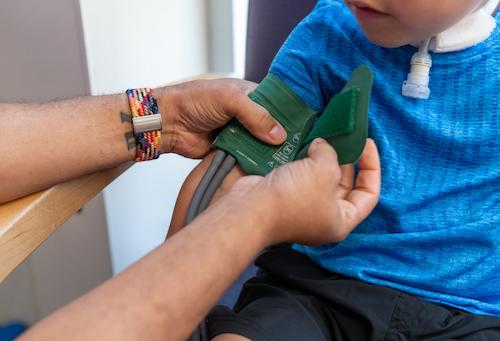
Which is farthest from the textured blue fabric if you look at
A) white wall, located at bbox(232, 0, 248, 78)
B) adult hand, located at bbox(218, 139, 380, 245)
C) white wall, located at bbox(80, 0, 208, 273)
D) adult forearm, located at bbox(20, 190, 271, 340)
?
white wall, located at bbox(232, 0, 248, 78)

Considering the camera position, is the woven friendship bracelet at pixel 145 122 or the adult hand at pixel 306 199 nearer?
the adult hand at pixel 306 199

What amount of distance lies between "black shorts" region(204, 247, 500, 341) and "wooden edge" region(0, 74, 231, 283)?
9.0 inches

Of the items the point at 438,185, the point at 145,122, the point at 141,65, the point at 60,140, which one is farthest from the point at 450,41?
the point at 141,65

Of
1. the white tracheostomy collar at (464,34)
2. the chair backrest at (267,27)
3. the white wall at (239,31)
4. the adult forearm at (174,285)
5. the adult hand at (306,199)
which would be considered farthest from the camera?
the white wall at (239,31)

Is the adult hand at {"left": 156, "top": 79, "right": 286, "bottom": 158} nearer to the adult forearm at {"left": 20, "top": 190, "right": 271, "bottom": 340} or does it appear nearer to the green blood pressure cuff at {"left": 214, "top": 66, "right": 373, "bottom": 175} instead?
the green blood pressure cuff at {"left": 214, "top": 66, "right": 373, "bottom": 175}

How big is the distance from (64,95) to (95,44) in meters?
0.13

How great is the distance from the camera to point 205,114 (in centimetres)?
72

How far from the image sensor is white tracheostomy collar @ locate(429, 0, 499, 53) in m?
0.64

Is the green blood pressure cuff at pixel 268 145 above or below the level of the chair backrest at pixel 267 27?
below

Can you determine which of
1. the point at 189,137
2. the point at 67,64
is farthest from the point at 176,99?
the point at 67,64

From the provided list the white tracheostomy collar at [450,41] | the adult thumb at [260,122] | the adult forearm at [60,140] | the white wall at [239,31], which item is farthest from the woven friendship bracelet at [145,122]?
the white wall at [239,31]

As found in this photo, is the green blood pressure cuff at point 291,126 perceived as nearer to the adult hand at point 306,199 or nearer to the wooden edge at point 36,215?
the adult hand at point 306,199

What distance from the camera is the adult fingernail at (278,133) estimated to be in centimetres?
67

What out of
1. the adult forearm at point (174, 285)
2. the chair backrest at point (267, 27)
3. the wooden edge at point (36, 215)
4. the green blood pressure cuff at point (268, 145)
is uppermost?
the chair backrest at point (267, 27)
